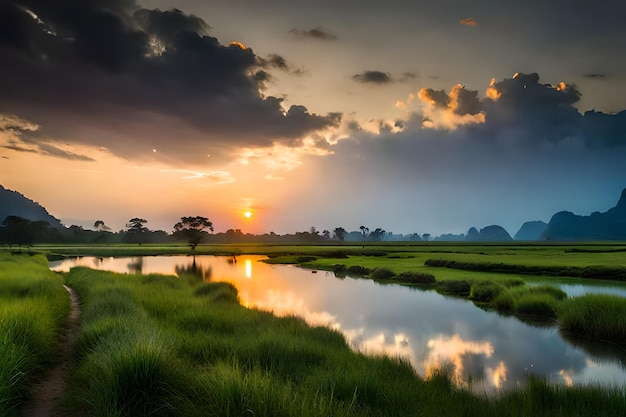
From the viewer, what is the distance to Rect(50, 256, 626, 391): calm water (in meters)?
13.8

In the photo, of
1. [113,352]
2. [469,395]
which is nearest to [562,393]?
[469,395]

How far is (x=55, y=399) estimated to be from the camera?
8273mm

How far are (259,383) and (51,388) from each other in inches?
237

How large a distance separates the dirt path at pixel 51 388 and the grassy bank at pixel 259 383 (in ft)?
1.35

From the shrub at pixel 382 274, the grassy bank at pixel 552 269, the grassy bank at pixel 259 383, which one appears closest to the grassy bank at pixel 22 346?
the grassy bank at pixel 259 383

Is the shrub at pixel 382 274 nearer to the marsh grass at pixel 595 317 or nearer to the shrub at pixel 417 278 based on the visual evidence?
the shrub at pixel 417 278

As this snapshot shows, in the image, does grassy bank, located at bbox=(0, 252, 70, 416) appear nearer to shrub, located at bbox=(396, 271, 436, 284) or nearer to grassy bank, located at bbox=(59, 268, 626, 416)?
grassy bank, located at bbox=(59, 268, 626, 416)

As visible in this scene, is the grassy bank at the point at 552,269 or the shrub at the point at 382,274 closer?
the grassy bank at the point at 552,269

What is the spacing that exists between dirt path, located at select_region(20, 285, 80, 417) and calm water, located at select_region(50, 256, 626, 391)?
417 inches

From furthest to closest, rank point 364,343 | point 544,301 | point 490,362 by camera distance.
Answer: point 544,301 < point 364,343 < point 490,362

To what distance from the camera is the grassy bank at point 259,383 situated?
6625 millimetres

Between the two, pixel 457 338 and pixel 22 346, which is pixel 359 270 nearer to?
pixel 457 338

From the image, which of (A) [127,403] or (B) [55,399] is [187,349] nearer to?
(B) [55,399]

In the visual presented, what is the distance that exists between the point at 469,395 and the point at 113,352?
30.0 feet
